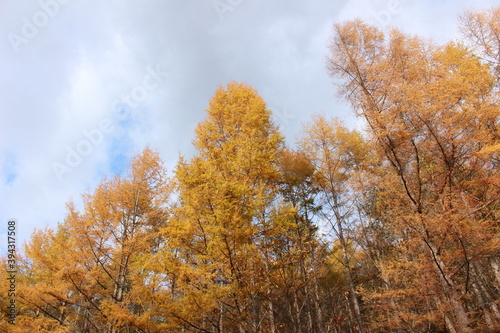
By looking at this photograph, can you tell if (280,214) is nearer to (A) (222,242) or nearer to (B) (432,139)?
(A) (222,242)

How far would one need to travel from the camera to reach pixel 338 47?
853 cm

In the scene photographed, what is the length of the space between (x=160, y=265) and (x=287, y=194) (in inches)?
281

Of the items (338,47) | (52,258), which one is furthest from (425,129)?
(52,258)

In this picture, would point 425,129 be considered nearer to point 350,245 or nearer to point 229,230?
point 229,230

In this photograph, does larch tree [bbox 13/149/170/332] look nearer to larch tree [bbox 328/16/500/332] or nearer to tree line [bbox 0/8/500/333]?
tree line [bbox 0/8/500/333]

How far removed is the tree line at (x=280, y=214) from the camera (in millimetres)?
5215

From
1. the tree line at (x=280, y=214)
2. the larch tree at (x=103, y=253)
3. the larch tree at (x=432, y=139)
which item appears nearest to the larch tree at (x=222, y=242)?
the tree line at (x=280, y=214)

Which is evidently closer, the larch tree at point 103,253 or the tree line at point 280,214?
the tree line at point 280,214

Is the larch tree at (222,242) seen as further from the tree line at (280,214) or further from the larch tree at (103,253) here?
the larch tree at (103,253)

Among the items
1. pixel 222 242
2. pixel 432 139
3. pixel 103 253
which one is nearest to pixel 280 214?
pixel 222 242

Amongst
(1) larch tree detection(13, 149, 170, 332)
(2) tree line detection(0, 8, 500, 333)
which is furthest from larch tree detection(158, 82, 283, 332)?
(1) larch tree detection(13, 149, 170, 332)

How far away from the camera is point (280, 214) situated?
6.00 meters

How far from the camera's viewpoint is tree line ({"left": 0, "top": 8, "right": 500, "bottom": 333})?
17.1ft

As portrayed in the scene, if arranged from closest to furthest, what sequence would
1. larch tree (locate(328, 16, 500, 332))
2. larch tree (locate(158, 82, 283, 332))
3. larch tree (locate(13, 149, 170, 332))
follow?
1. larch tree (locate(158, 82, 283, 332))
2. larch tree (locate(328, 16, 500, 332))
3. larch tree (locate(13, 149, 170, 332))
